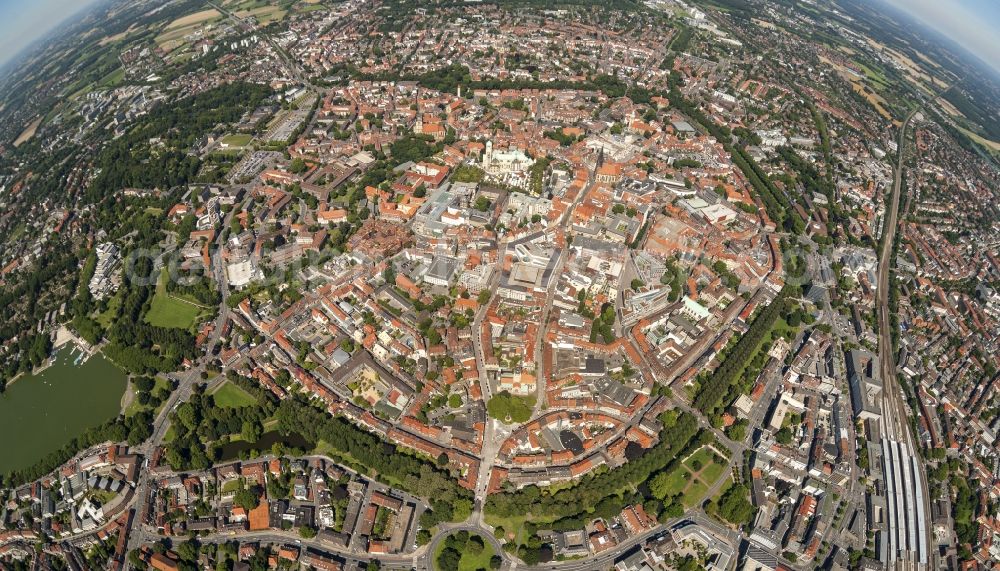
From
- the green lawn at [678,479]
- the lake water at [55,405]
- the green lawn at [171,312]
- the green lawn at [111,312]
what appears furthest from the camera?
the green lawn at [111,312]

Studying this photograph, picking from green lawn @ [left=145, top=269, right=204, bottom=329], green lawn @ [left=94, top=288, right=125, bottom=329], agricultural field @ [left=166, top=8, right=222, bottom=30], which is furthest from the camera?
agricultural field @ [left=166, top=8, right=222, bottom=30]

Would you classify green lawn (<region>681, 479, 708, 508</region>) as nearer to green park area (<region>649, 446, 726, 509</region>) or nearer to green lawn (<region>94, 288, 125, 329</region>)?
green park area (<region>649, 446, 726, 509</region>)

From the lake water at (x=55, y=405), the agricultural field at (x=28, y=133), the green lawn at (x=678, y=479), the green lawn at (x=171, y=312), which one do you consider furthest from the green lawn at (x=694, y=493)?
the agricultural field at (x=28, y=133)

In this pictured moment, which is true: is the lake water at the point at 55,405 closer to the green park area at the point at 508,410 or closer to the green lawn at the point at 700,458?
the green park area at the point at 508,410

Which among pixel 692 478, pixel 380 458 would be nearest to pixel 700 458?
pixel 692 478

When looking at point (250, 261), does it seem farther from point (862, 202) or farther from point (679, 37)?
point (679, 37)

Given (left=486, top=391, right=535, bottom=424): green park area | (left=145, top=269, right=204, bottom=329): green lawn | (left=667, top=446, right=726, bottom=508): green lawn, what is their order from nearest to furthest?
(left=667, top=446, right=726, bottom=508): green lawn, (left=486, top=391, right=535, bottom=424): green park area, (left=145, top=269, right=204, bottom=329): green lawn

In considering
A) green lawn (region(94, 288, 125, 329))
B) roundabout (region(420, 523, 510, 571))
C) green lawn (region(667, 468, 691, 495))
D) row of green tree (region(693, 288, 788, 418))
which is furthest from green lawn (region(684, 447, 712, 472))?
green lawn (region(94, 288, 125, 329))

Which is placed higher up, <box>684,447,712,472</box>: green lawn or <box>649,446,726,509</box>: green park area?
<box>649,446,726,509</box>: green park area
